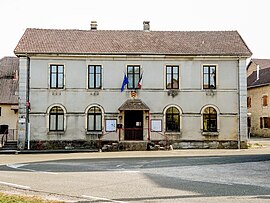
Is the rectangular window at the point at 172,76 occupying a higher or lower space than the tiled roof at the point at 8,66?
lower

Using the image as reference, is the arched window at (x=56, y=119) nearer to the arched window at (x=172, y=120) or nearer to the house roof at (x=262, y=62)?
the arched window at (x=172, y=120)

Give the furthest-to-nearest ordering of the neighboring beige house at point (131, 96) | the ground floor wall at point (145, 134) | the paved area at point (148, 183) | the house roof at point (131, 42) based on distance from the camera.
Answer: the house roof at point (131, 42) < the neighboring beige house at point (131, 96) < the ground floor wall at point (145, 134) < the paved area at point (148, 183)

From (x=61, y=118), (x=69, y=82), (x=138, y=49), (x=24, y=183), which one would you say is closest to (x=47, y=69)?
(x=69, y=82)

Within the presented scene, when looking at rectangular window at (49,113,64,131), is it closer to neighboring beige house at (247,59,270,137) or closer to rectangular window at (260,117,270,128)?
neighboring beige house at (247,59,270,137)

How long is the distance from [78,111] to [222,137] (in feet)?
37.5

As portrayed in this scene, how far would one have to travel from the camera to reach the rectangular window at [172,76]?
33375mm

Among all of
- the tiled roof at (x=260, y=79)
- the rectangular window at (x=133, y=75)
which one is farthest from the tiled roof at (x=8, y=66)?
the tiled roof at (x=260, y=79)

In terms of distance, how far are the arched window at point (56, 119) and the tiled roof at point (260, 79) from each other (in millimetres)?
27831

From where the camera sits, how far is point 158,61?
33.4 m

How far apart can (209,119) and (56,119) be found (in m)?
12.0

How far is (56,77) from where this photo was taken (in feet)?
108

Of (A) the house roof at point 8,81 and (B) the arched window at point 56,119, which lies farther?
(A) the house roof at point 8,81

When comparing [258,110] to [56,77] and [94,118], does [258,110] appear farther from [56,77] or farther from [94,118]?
[56,77]

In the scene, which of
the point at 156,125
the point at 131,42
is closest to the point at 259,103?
the point at 156,125
